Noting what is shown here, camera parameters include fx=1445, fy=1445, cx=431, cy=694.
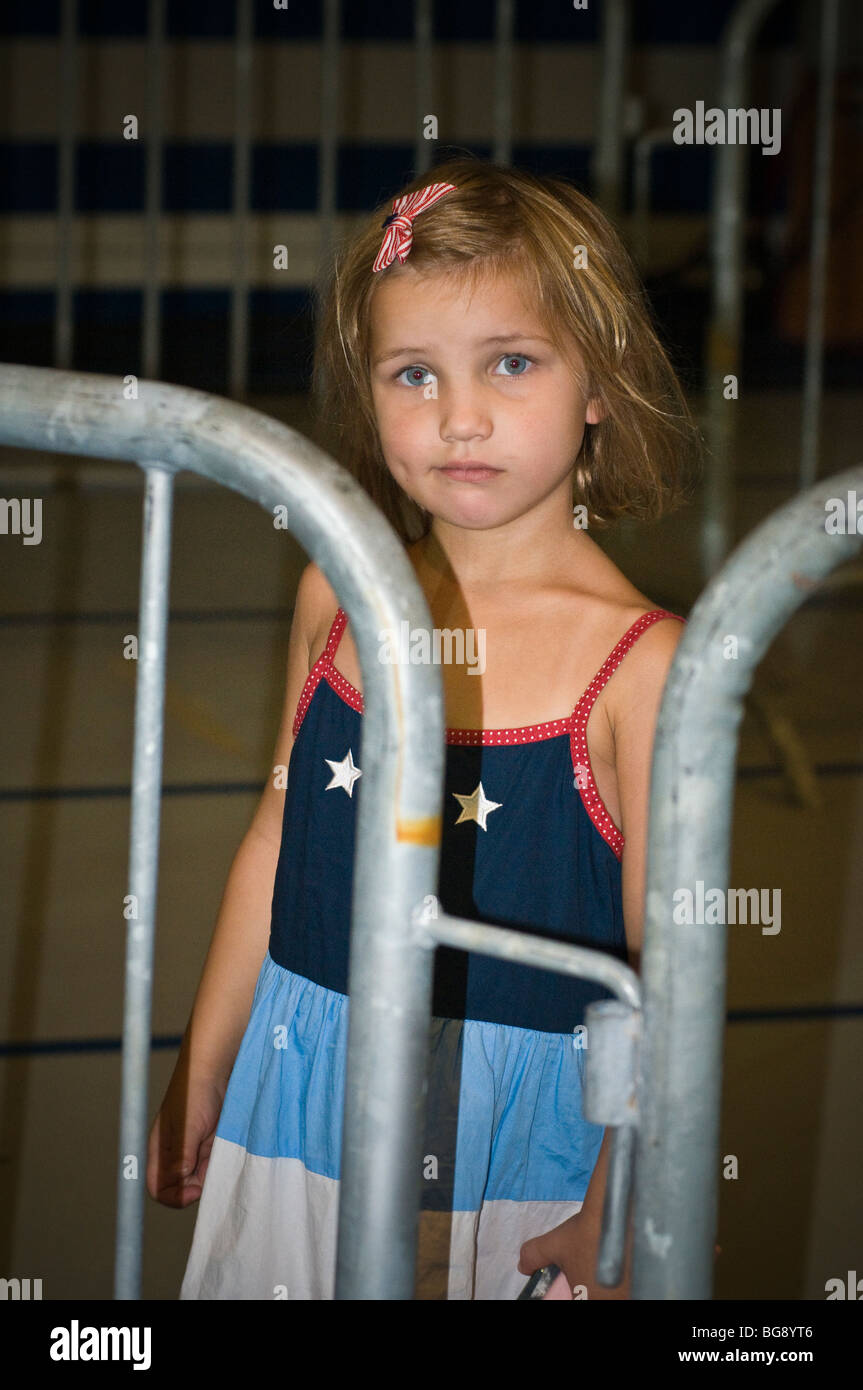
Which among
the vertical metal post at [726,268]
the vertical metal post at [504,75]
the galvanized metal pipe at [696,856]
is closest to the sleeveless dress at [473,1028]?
the galvanized metal pipe at [696,856]

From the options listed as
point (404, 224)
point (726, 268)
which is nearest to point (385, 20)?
point (726, 268)

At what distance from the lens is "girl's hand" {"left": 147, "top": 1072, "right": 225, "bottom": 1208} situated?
3.75 feet

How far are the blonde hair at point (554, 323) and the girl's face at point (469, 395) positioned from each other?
0.02 meters

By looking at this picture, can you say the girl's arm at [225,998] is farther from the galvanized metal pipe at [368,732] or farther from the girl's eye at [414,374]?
the galvanized metal pipe at [368,732]

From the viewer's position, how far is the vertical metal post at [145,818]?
70 centimetres

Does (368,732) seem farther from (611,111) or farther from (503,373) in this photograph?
(611,111)

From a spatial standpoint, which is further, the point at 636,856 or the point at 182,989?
the point at 182,989

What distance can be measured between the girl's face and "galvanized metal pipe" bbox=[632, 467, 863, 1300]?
348 mm

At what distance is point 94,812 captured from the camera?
2.31 m

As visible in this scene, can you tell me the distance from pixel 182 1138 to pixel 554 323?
27.0 inches

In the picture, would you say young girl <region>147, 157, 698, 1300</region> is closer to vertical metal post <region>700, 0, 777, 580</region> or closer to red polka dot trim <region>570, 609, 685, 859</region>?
red polka dot trim <region>570, 609, 685, 859</region>
